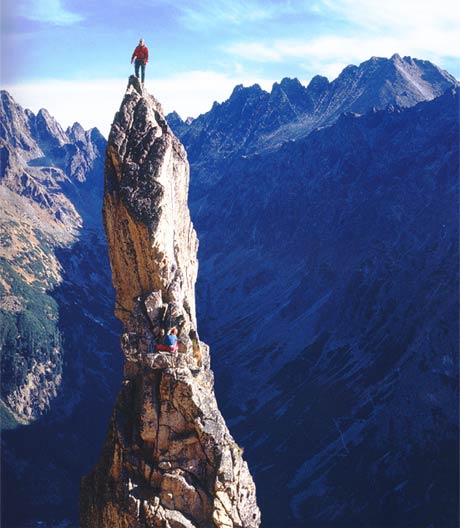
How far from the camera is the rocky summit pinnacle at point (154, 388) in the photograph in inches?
1412

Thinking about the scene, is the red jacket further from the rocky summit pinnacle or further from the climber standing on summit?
the rocky summit pinnacle

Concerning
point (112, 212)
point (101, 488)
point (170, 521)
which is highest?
point (112, 212)

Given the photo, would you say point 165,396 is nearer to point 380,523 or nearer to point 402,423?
point 380,523

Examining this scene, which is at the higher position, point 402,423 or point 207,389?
point 402,423

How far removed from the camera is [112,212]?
40719 millimetres

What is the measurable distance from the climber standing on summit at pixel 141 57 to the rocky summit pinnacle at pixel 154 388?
3233mm

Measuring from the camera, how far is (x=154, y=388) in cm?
3741

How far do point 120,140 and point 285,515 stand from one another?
151m

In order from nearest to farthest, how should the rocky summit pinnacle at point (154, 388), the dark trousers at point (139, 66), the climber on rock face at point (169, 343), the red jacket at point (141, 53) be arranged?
the rocky summit pinnacle at point (154, 388) < the climber on rock face at point (169, 343) < the red jacket at point (141, 53) < the dark trousers at point (139, 66)

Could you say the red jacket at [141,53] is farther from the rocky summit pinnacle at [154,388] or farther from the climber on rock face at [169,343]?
the climber on rock face at [169,343]

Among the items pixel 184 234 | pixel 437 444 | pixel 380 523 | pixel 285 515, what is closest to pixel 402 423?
pixel 437 444

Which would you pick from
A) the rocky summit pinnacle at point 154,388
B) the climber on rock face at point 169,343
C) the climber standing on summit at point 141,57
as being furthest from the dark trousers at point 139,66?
the climber on rock face at point 169,343

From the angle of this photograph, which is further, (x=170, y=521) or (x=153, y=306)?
(x=153, y=306)

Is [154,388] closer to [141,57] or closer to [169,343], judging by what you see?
[169,343]
